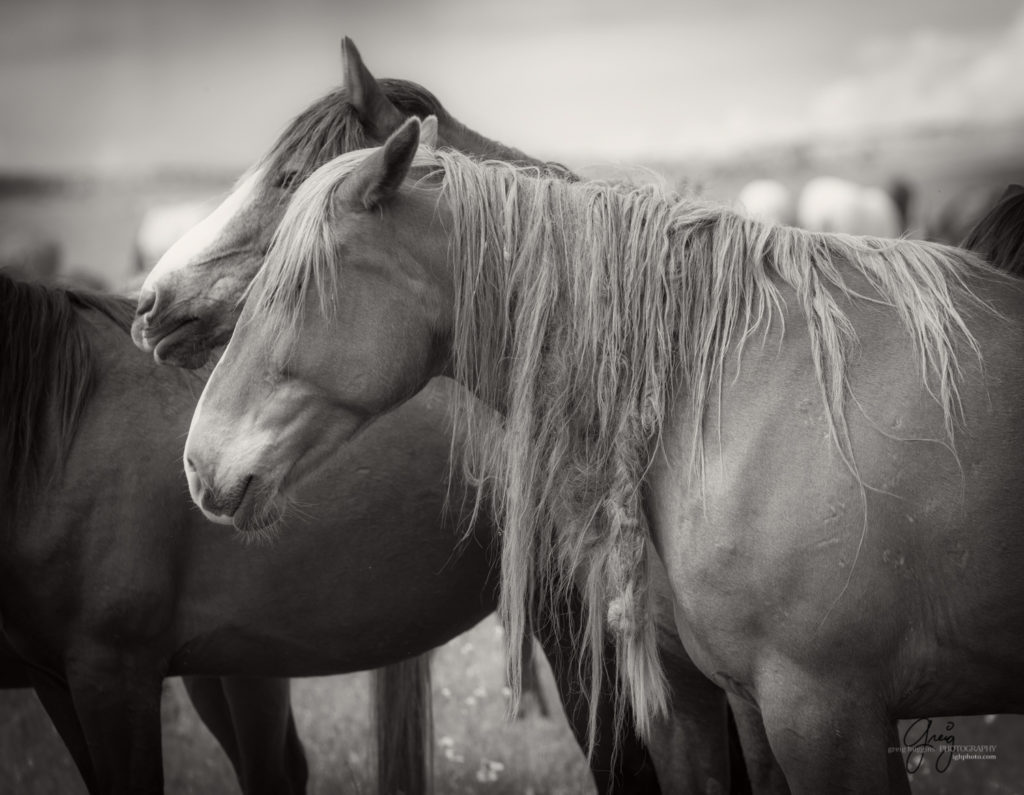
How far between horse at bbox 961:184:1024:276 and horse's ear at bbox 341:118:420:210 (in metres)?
1.36

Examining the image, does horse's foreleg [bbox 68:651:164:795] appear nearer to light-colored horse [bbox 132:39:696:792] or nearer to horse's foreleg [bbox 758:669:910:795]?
light-colored horse [bbox 132:39:696:792]

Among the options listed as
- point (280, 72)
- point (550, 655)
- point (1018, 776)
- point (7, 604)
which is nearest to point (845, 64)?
point (280, 72)

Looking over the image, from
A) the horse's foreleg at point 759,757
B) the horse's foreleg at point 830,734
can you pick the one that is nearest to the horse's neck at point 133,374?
the horse's foreleg at point 759,757

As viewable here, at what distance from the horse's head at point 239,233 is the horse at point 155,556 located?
1.25ft

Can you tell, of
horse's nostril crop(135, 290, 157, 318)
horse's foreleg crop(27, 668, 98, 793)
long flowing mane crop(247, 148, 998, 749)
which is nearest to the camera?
long flowing mane crop(247, 148, 998, 749)

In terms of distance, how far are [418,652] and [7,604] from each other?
116 cm

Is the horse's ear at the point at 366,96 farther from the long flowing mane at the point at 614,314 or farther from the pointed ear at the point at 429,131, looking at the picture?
the long flowing mane at the point at 614,314

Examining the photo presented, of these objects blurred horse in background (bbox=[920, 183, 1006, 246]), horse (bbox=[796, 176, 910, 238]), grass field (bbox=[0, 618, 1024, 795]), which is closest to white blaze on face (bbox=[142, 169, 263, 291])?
grass field (bbox=[0, 618, 1024, 795])

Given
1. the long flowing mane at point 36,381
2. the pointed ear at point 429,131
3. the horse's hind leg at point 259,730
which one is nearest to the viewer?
the pointed ear at point 429,131

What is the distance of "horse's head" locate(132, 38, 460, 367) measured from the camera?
239 centimetres

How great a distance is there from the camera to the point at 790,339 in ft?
6.89

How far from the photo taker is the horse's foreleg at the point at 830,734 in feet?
6.36

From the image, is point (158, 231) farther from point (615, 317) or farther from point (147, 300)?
point (615, 317)

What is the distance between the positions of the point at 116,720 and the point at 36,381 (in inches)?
37.2
